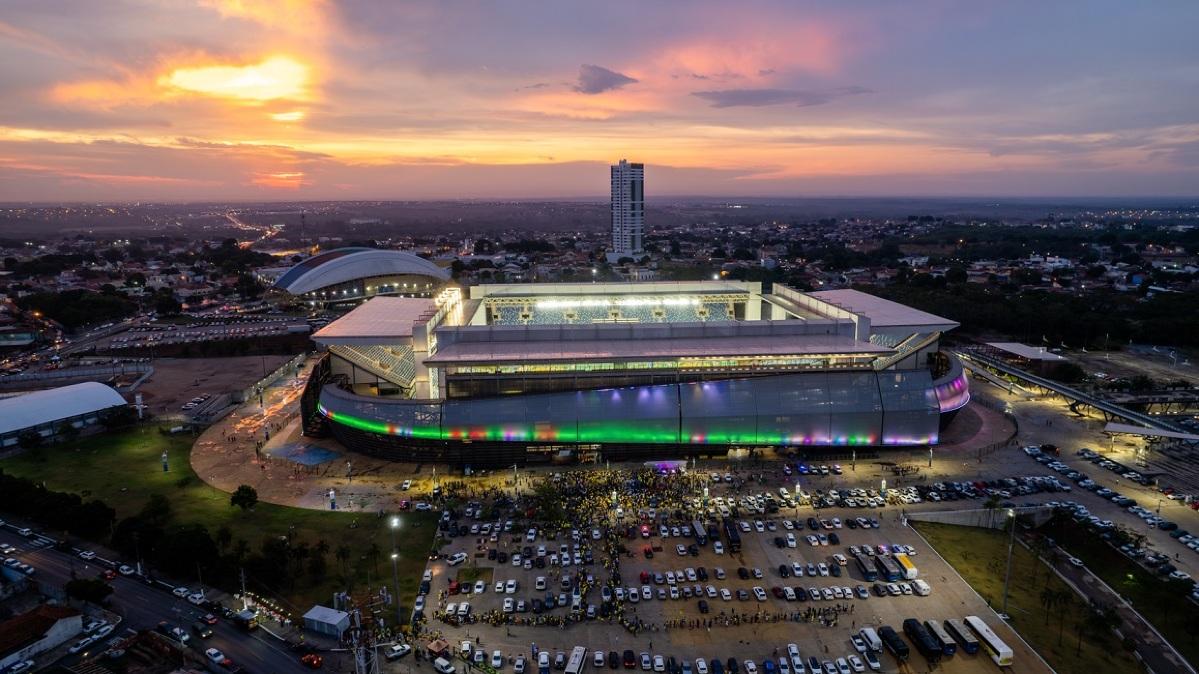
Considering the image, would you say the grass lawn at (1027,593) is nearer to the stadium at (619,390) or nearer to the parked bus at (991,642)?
the parked bus at (991,642)

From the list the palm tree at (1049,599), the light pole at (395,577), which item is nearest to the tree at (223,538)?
the light pole at (395,577)

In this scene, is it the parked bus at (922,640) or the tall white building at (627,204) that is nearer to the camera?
the parked bus at (922,640)

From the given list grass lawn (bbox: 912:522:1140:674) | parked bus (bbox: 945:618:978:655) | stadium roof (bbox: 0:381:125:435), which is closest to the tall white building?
stadium roof (bbox: 0:381:125:435)

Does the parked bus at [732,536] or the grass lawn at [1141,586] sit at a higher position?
the parked bus at [732,536]

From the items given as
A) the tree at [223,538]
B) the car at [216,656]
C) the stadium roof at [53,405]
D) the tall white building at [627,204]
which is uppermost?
the tall white building at [627,204]

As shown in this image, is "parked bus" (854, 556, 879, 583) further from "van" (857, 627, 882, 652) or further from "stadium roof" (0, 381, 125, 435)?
"stadium roof" (0, 381, 125, 435)

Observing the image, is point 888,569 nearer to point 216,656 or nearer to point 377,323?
point 216,656

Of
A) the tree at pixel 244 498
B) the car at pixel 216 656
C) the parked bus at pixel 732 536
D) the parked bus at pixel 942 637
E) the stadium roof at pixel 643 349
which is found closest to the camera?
the car at pixel 216 656
